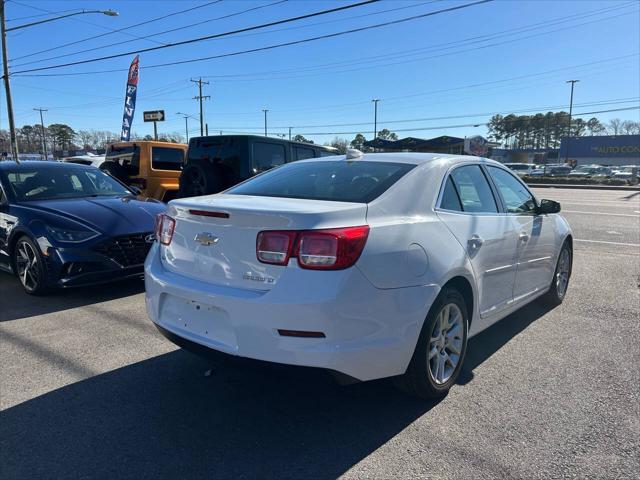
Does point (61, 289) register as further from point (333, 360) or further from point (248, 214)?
point (333, 360)

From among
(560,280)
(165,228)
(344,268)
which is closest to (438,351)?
(344,268)

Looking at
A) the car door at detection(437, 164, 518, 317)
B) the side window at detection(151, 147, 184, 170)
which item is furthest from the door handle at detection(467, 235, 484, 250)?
the side window at detection(151, 147, 184, 170)

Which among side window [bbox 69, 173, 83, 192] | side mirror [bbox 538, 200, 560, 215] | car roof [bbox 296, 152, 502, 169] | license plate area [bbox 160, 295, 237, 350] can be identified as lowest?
license plate area [bbox 160, 295, 237, 350]

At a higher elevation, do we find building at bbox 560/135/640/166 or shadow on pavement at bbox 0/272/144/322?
building at bbox 560/135/640/166

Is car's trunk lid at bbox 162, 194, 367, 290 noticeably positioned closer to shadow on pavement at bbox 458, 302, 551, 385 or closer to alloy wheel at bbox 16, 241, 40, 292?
shadow on pavement at bbox 458, 302, 551, 385

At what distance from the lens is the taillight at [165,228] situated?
3135 mm

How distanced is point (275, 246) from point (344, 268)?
390 millimetres

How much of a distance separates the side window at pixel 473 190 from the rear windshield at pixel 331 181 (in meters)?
0.52

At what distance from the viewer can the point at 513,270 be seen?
3.96 metres

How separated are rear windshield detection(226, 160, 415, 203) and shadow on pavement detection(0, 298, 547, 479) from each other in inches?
46.4

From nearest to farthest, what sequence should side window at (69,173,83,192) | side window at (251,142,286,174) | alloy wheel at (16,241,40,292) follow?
alloy wheel at (16,241,40,292)
side window at (69,173,83,192)
side window at (251,142,286,174)

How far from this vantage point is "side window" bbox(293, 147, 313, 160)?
381 inches

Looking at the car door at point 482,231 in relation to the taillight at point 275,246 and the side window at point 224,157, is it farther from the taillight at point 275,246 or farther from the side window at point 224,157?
the side window at point 224,157

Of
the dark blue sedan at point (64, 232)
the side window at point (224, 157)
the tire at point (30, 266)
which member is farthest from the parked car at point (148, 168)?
the tire at point (30, 266)
